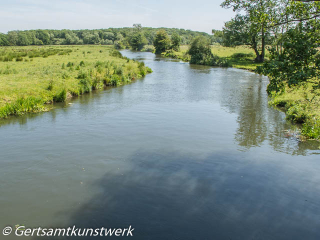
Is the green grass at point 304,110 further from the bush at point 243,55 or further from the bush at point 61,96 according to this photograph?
the bush at point 243,55

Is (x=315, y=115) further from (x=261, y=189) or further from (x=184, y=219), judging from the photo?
(x=184, y=219)

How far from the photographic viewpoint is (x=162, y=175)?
Result: 33.0 feet

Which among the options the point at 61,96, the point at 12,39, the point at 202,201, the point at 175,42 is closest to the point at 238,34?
the point at 175,42

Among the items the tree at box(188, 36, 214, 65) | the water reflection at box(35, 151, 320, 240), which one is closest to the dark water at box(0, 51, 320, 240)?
the water reflection at box(35, 151, 320, 240)

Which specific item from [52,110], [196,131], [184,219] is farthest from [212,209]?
[52,110]

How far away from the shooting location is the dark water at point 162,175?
7504mm

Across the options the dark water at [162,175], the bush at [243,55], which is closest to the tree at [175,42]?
the bush at [243,55]

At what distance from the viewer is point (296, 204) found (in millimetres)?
8508

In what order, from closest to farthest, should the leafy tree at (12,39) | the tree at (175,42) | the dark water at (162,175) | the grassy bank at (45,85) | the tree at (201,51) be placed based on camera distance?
the dark water at (162,175), the grassy bank at (45,85), the tree at (201,51), the tree at (175,42), the leafy tree at (12,39)

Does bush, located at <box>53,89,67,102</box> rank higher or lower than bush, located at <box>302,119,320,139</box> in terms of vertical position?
higher

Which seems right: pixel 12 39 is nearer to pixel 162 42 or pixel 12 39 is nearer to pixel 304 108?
pixel 162 42

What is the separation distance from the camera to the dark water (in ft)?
24.6

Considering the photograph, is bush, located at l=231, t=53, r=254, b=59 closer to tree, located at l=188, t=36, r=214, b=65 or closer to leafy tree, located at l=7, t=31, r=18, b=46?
tree, located at l=188, t=36, r=214, b=65

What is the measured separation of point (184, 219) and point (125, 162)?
14.0 ft
